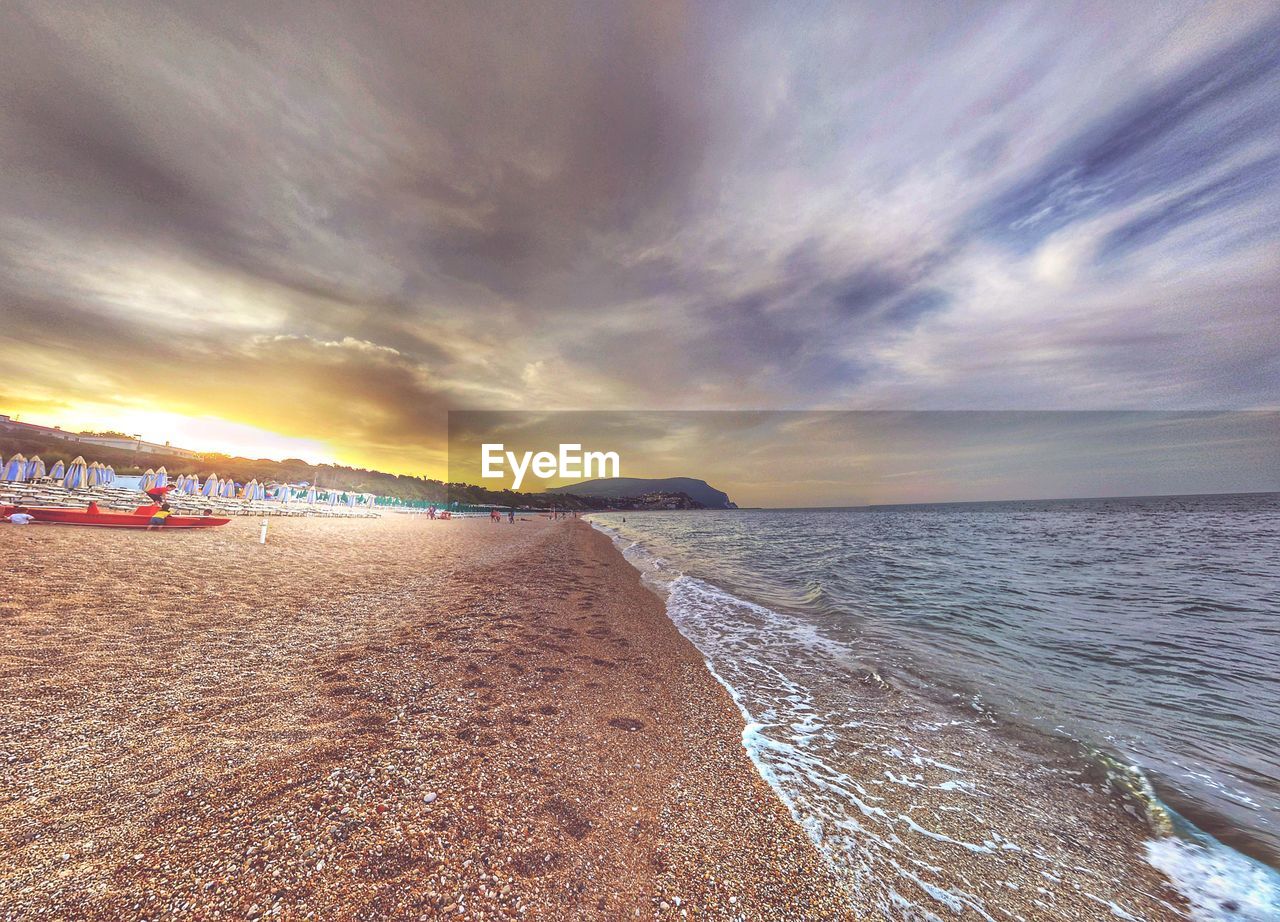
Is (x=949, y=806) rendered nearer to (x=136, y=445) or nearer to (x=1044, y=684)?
(x=1044, y=684)

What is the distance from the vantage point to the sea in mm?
4719

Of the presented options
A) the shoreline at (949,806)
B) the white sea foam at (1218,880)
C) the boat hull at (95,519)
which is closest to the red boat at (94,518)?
the boat hull at (95,519)

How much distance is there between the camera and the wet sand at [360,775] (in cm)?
299

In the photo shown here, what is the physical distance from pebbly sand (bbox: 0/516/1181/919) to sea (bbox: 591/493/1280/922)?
0.53 meters

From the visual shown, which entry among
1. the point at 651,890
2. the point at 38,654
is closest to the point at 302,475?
the point at 38,654

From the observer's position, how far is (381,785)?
401 centimetres

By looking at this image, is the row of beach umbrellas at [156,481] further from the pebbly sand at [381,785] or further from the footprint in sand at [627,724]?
the footprint in sand at [627,724]

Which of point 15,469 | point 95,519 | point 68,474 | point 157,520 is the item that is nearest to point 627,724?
point 157,520

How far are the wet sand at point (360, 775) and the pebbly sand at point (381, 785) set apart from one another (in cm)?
2

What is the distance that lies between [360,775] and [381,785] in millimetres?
299

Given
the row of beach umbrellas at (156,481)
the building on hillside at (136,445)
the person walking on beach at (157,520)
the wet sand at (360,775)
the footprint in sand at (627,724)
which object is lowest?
the footprint in sand at (627,724)

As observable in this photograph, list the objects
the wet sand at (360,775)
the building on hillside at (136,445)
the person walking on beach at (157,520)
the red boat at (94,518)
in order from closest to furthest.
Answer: the wet sand at (360,775), the red boat at (94,518), the person walking on beach at (157,520), the building on hillside at (136,445)

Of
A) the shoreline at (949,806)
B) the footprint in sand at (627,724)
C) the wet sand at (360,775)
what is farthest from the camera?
the footprint in sand at (627,724)

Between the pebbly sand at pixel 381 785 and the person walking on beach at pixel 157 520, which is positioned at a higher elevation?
the person walking on beach at pixel 157 520
